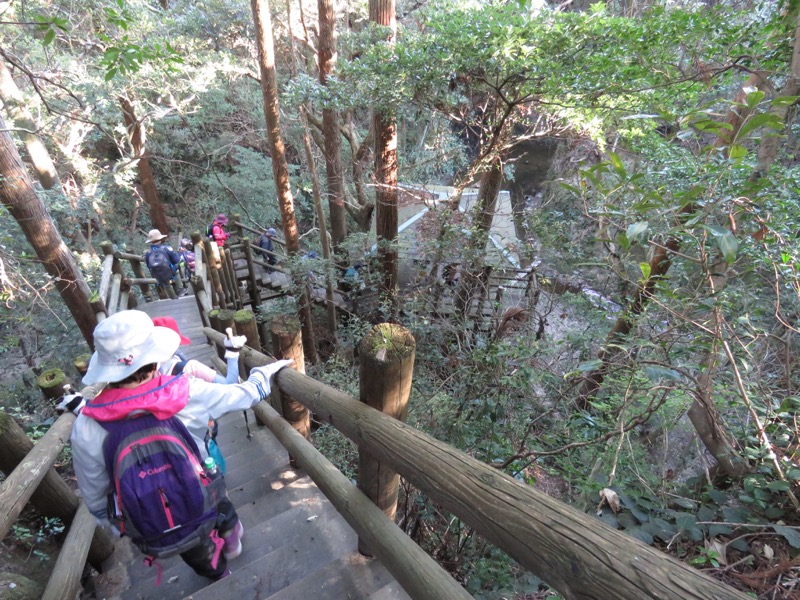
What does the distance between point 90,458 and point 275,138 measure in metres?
7.06

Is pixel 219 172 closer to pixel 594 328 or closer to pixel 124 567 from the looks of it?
pixel 594 328

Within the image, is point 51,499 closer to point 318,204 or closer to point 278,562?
point 278,562

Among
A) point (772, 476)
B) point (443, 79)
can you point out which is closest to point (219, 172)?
point (443, 79)

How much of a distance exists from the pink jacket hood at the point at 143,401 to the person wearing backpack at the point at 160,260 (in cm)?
695

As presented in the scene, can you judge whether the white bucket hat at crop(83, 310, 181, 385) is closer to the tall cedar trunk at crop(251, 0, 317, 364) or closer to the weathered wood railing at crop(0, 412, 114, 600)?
the weathered wood railing at crop(0, 412, 114, 600)

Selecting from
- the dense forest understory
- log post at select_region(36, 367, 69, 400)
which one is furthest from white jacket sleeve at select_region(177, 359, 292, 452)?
log post at select_region(36, 367, 69, 400)

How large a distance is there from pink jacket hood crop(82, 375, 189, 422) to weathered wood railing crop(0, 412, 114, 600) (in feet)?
1.94

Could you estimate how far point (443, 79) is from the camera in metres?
5.32

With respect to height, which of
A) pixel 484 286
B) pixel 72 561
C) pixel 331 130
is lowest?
pixel 484 286

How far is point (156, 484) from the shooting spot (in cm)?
160

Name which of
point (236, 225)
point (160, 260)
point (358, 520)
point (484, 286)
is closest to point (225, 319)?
point (358, 520)

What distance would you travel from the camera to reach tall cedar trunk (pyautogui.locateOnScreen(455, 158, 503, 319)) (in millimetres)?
6731

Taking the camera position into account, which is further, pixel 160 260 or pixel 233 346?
pixel 160 260

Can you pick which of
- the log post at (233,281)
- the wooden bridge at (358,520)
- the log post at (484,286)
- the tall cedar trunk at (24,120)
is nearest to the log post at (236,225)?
the log post at (233,281)
